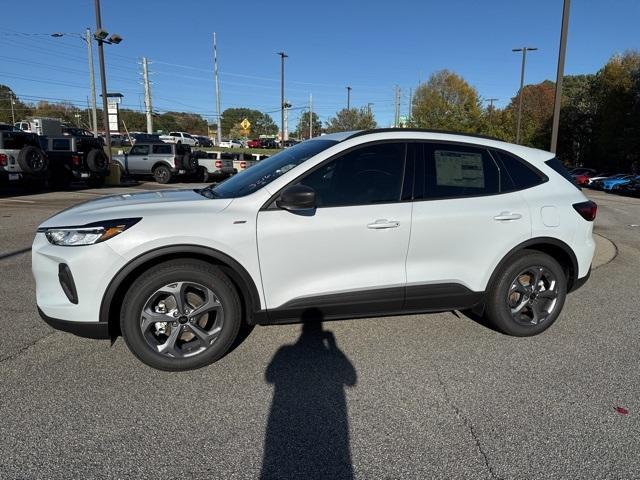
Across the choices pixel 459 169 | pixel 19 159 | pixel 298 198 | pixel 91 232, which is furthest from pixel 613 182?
pixel 91 232

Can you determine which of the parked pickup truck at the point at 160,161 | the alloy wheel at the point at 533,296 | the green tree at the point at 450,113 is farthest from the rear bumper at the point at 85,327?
the green tree at the point at 450,113

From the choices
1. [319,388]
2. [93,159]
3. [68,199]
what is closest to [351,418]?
[319,388]

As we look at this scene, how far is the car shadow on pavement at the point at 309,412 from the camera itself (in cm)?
242

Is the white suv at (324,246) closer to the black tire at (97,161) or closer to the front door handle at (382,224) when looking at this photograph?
the front door handle at (382,224)

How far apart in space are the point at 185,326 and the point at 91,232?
0.87 meters

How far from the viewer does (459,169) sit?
3.83 meters

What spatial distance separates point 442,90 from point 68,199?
47.2 metres

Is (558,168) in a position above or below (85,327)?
above

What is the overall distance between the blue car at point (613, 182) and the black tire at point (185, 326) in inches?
1119

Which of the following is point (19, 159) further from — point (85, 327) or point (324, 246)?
point (324, 246)

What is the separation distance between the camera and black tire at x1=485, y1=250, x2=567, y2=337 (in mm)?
3939

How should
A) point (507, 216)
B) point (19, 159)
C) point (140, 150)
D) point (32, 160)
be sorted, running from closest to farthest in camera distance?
point (507, 216) → point (19, 159) → point (32, 160) → point (140, 150)

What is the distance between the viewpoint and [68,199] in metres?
13.5

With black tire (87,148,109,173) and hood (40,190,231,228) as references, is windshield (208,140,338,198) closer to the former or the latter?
hood (40,190,231,228)
